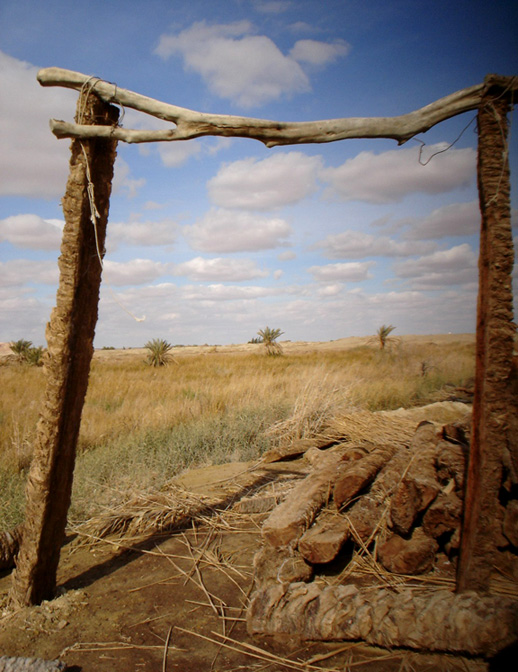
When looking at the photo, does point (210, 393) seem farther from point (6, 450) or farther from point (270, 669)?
point (270, 669)

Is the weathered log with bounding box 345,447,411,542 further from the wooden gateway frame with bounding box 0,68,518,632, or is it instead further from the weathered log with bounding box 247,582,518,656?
the wooden gateway frame with bounding box 0,68,518,632

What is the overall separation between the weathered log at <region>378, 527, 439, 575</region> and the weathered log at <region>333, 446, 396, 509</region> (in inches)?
18.9

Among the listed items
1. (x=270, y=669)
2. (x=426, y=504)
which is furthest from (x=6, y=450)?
(x=426, y=504)

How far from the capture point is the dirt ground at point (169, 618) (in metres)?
2.46

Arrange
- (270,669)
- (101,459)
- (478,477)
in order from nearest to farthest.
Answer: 1. (270,669)
2. (478,477)
3. (101,459)

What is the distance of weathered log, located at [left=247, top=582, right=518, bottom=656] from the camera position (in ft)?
7.32

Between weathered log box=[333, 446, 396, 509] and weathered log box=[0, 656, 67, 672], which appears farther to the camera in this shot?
weathered log box=[333, 446, 396, 509]

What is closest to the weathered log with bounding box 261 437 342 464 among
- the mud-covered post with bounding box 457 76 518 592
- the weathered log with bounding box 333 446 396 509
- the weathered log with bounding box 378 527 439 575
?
the weathered log with bounding box 333 446 396 509

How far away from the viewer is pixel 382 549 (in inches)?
128

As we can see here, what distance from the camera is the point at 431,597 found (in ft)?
8.27

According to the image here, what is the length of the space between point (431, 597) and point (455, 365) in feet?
47.0

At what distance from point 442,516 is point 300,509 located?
1.03 metres

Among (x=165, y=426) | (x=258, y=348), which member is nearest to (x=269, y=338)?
(x=258, y=348)

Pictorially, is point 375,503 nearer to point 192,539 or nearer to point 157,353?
point 192,539
